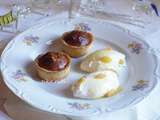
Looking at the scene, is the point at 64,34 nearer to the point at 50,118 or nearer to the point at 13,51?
the point at 13,51

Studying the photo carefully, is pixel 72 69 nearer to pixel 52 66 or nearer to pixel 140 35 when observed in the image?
pixel 52 66

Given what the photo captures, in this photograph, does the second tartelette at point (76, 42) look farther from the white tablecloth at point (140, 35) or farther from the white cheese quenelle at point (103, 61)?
the white tablecloth at point (140, 35)

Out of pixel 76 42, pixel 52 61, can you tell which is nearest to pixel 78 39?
pixel 76 42

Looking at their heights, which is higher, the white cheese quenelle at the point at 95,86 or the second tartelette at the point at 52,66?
the white cheese quenelle at the point at 95,86

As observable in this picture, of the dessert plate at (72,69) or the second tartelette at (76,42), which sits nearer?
the dessert plate at (72,69)

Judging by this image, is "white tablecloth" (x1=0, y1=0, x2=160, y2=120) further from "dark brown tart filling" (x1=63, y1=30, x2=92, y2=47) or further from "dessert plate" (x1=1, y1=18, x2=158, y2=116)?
"dark brown tart filling" (x1=63, y1=30, x2=92, y2=47)

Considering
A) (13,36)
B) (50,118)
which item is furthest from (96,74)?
(13,36)

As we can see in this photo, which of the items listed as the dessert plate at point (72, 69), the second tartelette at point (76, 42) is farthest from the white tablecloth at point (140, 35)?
the second tartelette at point (76, 42)

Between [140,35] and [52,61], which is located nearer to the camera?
[52,61]
